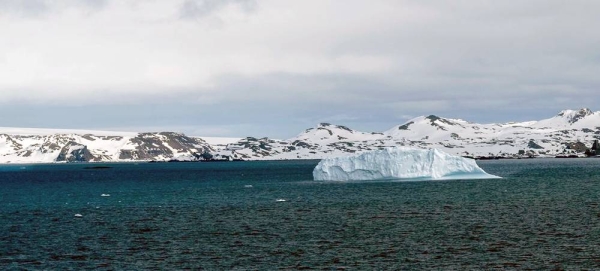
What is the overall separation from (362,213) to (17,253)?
30.2 metres

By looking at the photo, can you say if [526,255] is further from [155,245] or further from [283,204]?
[283,204]

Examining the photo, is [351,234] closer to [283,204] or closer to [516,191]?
[283,204]

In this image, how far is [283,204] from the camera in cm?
7262

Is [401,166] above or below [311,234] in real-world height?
above

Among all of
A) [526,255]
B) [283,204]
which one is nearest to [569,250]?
[526,255]

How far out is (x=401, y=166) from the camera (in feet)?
383

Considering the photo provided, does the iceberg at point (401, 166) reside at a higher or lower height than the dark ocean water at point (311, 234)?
higher

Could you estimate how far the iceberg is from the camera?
375 feet

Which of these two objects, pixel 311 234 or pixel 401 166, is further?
pixel 401 166

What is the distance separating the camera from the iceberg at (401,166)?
11444cm

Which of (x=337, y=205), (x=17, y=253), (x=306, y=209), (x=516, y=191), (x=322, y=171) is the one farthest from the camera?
(x=322, y=171)

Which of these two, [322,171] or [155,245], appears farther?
[322,171]

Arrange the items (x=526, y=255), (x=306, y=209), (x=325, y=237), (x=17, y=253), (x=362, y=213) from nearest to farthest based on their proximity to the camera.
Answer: (x=526, y=255) < (x=17, y=253) < (x=325, y=237) < (x=362, y=213) < (x=306, y=209)

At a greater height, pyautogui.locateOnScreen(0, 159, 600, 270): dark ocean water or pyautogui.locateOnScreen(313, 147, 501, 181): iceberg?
pyautogui.locateOnScreen(313, 147, 501, 181): iceberg
